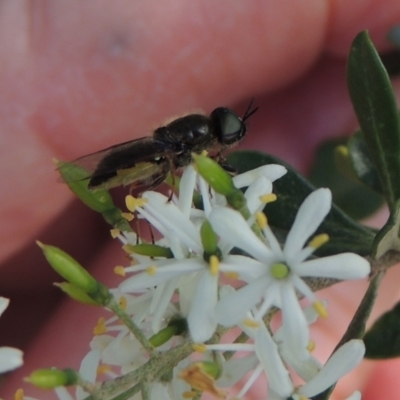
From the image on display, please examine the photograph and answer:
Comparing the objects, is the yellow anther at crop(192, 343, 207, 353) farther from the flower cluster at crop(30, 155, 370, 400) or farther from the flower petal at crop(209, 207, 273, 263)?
the flower petal at crop(209, 207, 273, 263)

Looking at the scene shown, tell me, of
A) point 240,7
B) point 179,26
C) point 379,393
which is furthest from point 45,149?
point 379,393

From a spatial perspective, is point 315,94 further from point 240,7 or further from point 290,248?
point 290,248

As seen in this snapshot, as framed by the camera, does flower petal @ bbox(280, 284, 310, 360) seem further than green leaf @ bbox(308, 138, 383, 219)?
No

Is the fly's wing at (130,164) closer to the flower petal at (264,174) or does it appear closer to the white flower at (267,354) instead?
the flower petal at (264,174)

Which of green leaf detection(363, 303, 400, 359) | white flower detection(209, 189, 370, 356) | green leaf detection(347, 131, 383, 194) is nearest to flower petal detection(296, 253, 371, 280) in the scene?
white flower detection(209, 189, 370, 356)

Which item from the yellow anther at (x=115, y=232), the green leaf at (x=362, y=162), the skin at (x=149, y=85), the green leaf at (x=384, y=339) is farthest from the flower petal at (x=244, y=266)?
the skin at (x=149, y=85)

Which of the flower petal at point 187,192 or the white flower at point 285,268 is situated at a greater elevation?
the flower petal at point 187,192
